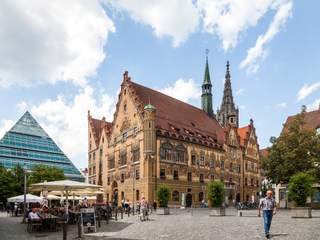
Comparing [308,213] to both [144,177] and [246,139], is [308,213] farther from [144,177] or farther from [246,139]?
[246,139]

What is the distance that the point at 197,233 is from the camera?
1842 centimetres

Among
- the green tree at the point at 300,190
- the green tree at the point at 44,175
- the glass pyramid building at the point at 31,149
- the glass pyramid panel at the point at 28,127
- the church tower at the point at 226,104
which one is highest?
the church tower at the point at 226,104

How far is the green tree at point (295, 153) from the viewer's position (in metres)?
46.0

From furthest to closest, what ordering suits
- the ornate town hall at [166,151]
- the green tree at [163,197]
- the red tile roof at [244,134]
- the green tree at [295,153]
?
the red tile roof at [244,134]
the ornate town hall at [166,151]
the green tree at [295,153]
the green tree at [163,197]

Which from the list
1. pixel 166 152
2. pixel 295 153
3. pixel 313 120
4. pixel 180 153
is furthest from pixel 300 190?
pixel 313 120

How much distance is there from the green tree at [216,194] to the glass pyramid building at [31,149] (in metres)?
87.7

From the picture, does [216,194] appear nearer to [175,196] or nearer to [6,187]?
[175,196]

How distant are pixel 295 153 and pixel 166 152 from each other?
749 inches

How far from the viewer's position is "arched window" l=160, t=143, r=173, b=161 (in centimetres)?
5775

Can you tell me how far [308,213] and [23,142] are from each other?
10668 cm

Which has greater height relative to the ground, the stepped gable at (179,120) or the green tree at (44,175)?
the stepped gable at (179,120)

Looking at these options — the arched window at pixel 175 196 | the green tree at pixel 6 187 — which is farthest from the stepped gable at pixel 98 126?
the arched window at pixel 175 196

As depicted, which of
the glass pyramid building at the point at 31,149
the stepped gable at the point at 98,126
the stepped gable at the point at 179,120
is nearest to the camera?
the stepped gable at the point at 179,120

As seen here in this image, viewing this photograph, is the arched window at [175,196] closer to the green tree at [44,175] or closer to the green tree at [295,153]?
the green tree at [295,153]
